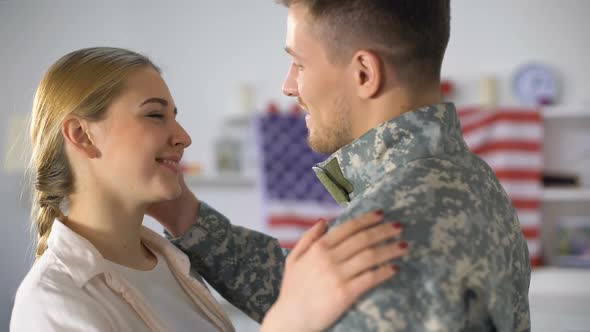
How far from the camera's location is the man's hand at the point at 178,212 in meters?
1.78

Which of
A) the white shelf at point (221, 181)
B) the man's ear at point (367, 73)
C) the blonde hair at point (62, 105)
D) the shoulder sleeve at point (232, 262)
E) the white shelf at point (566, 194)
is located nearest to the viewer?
the man's ear at point (367, 73)

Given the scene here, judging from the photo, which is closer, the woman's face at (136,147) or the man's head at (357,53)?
the man's head at (357,53)

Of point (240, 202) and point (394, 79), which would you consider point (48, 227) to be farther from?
point (240, 202)

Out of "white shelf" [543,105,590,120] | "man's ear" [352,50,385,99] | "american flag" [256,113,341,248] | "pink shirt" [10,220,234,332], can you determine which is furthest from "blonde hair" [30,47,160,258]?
"white shelf" [543,105,590,120]

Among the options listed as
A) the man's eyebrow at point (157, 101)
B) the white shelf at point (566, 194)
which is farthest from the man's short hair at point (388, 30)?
the white shelf at point (566, 194)

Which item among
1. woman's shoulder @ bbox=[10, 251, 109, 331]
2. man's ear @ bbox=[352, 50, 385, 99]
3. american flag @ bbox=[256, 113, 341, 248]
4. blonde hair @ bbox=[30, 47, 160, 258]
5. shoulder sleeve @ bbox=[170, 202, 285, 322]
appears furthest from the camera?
american flag @ bbox=[256, 113, 341, 248]

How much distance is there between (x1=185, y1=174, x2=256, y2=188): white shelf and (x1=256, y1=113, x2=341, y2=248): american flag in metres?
0.23

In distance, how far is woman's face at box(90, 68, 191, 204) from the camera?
1623mm

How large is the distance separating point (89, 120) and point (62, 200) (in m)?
0.22

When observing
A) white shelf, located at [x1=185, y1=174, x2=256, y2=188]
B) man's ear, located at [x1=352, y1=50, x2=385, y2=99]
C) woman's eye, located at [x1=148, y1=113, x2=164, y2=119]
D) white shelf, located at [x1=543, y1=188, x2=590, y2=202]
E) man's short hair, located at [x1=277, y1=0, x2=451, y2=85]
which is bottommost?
white shelf, located at [x1=185, y1=174, x2=256, y2=188]

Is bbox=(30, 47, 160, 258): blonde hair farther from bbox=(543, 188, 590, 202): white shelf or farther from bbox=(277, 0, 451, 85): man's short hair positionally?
bbox=(543, 188, 590, 202): white shelf

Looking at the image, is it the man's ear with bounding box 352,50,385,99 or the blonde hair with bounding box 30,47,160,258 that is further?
the blonde hair with bounding box 30,47,160,258

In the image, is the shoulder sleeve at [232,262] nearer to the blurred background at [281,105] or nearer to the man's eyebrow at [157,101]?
the man's eyebrow at [157,101]

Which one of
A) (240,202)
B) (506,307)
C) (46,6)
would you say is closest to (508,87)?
(240,202)
